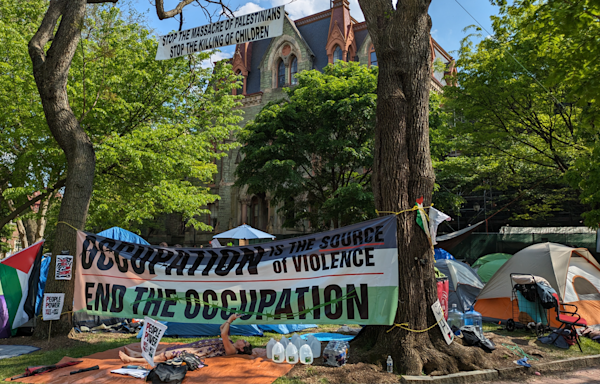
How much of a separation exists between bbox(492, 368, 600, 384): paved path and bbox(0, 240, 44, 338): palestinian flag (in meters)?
9.43

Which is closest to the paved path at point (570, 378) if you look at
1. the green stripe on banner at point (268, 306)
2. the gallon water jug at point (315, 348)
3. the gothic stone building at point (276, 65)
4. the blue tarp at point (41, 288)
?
the green stripe on banner at point (268, 306)

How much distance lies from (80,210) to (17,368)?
3.34 metres

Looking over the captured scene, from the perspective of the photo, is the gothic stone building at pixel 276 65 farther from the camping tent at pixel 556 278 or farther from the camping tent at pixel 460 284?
the camping tent at pixel 556 278

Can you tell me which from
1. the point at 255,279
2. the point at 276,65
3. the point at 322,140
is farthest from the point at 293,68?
the point at 255,279

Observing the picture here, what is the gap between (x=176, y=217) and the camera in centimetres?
3872

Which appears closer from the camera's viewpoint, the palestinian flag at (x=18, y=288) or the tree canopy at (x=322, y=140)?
the palestinian flag at (x=18, y=288)

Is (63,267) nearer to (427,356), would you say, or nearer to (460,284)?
(427,356)

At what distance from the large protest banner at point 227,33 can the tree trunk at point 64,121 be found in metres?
2.32

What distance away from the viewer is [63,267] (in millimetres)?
8711

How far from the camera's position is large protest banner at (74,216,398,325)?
255 inches

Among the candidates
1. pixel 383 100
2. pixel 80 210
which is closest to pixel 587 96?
pixel 383 100

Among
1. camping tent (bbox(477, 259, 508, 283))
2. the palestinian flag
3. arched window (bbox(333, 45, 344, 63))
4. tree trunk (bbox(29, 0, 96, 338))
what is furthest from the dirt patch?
arched window (bbox(333, 45, 344, 63))

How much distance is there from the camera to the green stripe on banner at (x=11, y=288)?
9.37 meters

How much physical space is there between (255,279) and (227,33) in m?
4.37
